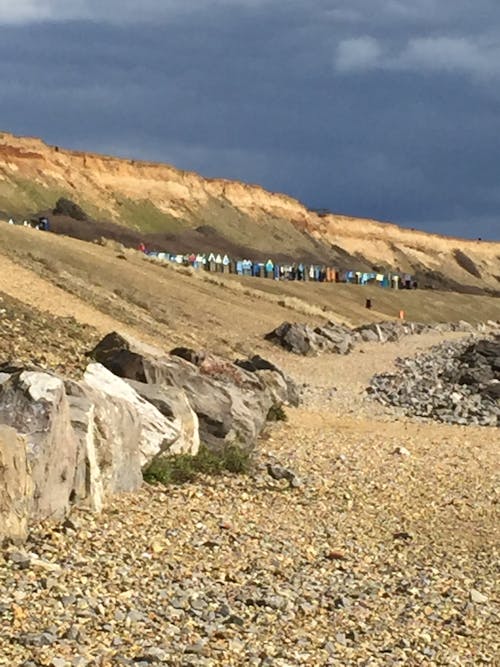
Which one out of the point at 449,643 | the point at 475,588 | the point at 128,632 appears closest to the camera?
the point at 128,632

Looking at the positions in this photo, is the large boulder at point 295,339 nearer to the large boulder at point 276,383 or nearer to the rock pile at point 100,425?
the large boulder at point 276,383

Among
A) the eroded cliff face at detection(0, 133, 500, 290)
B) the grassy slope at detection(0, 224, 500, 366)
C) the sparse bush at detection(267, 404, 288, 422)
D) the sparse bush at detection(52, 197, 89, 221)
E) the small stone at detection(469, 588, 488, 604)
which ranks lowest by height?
the small stone at detection(469, 588, 488, 604)

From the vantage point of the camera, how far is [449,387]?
24.5 meters

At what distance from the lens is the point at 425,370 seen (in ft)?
97.2

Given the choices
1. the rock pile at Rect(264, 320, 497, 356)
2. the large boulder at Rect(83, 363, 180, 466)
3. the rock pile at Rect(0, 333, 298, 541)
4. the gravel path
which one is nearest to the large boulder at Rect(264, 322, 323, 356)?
the rock pile at Rect(264, 320, 497, 356)

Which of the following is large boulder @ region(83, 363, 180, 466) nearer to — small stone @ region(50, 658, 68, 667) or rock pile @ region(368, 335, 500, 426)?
small stone @ region(50, 658, 68, 667)

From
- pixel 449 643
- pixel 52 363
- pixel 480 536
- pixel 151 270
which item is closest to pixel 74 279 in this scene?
pixel 151 270

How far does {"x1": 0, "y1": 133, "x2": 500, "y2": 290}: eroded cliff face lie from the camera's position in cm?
8688

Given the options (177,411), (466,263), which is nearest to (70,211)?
(177,411)

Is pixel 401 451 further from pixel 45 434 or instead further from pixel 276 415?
pixel 45 434

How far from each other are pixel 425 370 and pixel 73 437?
22692 millimetres

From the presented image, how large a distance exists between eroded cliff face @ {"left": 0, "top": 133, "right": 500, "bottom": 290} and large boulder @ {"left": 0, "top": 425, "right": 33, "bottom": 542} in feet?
234

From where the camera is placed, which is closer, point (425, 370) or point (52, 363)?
point (52, 363)

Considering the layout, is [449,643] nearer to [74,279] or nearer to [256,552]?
[256,552]
